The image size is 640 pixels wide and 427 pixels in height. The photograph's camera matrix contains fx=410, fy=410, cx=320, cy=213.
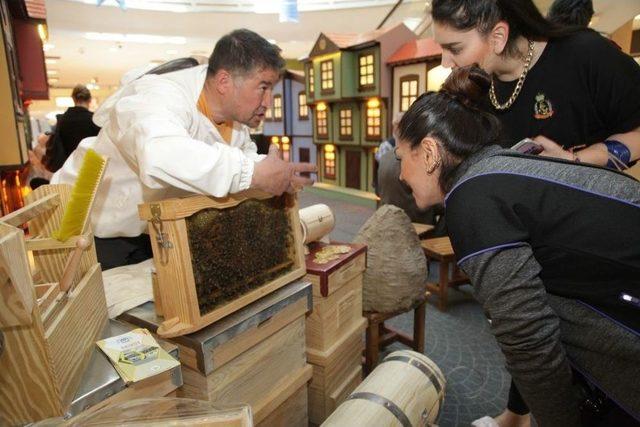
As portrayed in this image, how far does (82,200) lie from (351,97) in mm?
6858

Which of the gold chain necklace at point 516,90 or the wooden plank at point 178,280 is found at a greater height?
the gold chain necklace at point 516,90

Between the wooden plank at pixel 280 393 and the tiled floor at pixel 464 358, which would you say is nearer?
the wooden plank at pixel 280 393

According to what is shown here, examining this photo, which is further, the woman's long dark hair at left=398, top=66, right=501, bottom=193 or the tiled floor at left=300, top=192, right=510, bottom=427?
the tiled floor at left=300, top=192, right=510, bottom=427

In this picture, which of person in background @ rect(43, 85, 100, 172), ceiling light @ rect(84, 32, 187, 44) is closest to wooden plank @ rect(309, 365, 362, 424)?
person in background @ rect(43, 85, 100, 172)

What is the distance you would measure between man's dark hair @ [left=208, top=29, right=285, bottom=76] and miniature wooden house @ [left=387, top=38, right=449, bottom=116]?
4.67 metres

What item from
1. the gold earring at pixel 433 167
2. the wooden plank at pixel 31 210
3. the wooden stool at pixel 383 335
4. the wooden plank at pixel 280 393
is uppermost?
the gold earring at pixel 433 167

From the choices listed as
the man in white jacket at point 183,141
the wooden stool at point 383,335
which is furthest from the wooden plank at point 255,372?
the wooden stool at point 383,335

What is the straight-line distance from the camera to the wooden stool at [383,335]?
2607 millimetres

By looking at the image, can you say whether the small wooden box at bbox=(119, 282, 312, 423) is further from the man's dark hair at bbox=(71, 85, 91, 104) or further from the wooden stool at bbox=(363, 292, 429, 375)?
the man's dark hair at bbox=(71, 85, 91, 104)

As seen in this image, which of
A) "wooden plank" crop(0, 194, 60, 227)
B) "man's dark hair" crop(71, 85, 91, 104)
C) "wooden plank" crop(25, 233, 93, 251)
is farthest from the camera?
"man's dark hair" crop(71, 85, 91, 104)

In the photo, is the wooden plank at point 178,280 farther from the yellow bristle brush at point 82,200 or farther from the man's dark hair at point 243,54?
the man's dark hair at point 243,54

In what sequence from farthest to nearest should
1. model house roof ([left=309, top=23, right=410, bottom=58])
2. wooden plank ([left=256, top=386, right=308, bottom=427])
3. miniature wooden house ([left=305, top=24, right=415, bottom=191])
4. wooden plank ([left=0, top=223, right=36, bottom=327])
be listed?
miniature wooden house ([left=305, top=24, right=415, bottom=191]) < model house roof ([left=309, top=23, right=410, bottom=58]) < wooden plank ([left=256, top=386, right=308, bottom=427]) < wooden plank ([left=0, top=223, right=36, bottom=327])

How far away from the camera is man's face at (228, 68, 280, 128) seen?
5.82 feet

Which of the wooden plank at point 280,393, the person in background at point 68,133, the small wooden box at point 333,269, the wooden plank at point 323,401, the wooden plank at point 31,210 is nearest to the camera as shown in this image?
the wooden plank at point 31,210
